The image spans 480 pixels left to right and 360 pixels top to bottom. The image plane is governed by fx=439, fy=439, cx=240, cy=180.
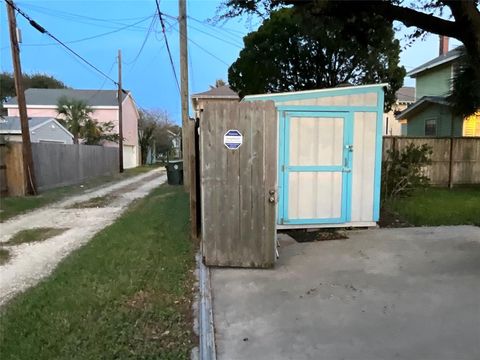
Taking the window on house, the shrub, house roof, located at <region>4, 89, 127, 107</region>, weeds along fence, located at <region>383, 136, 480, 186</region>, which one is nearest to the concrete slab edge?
the shrub

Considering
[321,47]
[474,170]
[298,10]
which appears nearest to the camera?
[298,10]

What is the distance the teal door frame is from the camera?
6.87 meters

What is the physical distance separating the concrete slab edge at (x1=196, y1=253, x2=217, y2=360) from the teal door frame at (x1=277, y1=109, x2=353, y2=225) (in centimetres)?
218

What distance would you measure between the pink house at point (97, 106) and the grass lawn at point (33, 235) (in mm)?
27729

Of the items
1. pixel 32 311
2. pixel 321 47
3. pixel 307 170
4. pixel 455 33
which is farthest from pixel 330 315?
pixel 321 47

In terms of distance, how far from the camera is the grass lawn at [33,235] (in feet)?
25.5

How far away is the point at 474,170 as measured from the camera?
1518cm

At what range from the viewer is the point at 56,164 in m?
17.9

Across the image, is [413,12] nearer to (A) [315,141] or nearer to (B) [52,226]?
(A) [315,141]

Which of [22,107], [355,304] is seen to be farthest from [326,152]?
[22,107]

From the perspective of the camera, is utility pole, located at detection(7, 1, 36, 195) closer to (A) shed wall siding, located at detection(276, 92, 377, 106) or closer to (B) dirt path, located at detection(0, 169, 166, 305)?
(B) dirt path, located at detection(0, 169, 166, 305)

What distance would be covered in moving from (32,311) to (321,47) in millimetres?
15816

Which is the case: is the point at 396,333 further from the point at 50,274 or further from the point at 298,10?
the point at 298,10

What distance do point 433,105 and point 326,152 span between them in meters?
15.0
